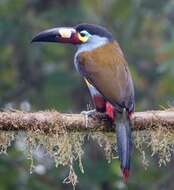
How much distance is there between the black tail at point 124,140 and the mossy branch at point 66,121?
6cm

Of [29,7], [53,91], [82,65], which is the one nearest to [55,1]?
[29,7]

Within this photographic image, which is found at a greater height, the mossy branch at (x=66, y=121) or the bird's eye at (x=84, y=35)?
the bird's eye at (x=84, y=35)

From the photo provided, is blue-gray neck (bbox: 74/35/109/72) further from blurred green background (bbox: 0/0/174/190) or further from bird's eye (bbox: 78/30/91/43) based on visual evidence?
blurred green background (bbox: 0/0/174/190)

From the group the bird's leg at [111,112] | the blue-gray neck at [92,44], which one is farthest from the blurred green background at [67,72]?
the bird's leg at [111,112]

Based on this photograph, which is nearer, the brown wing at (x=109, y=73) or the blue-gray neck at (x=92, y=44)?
the brown wing at (x=109, y=73)

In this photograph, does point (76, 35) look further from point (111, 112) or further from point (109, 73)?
point (111, 112)

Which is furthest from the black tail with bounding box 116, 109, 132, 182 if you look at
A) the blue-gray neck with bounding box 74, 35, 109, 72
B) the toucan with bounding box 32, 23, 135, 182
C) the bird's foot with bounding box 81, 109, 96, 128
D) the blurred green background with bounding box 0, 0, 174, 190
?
the blurred green background with bounding box 0, 0, 174, 190

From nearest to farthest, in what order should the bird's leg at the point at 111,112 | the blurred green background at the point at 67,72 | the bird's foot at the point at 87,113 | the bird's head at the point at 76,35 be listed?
the bird's foot at the point at 87,113, the bird's leg at the point at 111,112, the bird's head at the point at 76,35, the blurred green background at the point at 67,72

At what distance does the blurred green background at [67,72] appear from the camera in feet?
24.6

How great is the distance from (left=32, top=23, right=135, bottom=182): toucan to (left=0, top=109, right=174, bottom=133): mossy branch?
0.07m

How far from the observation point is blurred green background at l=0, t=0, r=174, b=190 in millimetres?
7496

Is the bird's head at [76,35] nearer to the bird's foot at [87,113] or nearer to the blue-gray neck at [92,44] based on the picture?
the blue-gray neck at [92,44]

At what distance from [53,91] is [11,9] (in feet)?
2.75

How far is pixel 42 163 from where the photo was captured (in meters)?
7.45
